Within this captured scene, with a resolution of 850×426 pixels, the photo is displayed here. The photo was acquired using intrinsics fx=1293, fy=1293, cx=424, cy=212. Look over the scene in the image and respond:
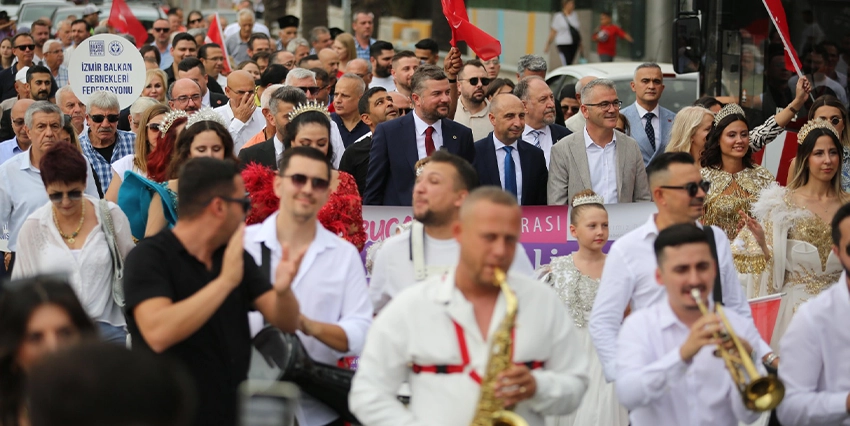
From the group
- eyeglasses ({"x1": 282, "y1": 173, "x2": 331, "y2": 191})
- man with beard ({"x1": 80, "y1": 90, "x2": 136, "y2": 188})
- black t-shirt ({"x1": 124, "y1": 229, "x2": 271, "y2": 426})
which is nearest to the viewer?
black t-shirt ({"x1": 124, "y1": 229, "x2": 271, "y2": 426})

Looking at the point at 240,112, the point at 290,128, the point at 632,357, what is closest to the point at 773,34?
the point at 240,112

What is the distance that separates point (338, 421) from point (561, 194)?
4.58 m

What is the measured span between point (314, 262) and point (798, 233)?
396 centimetres

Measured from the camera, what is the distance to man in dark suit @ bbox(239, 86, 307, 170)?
29.9 feet

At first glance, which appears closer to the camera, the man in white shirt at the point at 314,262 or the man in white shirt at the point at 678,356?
the man in white shirt at the point at 678,356

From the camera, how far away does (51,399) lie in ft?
8.49

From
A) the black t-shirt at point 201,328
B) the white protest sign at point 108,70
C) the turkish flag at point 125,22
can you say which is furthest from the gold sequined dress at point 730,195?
the turkish flag at point 125,22

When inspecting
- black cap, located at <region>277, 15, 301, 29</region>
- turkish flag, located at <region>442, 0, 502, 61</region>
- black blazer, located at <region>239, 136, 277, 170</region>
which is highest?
black cap, located at <region>277, 15, 301, 29</region>

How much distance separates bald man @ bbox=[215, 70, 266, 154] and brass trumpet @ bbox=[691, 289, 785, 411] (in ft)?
24.7

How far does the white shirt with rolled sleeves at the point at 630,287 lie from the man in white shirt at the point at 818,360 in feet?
2.16

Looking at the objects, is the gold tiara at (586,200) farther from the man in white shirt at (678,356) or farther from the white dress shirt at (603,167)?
the man in white shirt at (678,356)

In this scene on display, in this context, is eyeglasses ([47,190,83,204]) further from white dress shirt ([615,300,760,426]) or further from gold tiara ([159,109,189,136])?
white dress shirt ([615,300,760,426])

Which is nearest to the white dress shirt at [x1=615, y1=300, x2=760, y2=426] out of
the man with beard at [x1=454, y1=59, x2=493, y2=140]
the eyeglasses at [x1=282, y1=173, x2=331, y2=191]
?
the eyeglasses at [x1=282, y1=173, x2=331, y2=191]

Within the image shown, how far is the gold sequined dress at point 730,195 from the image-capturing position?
9.10 meters
